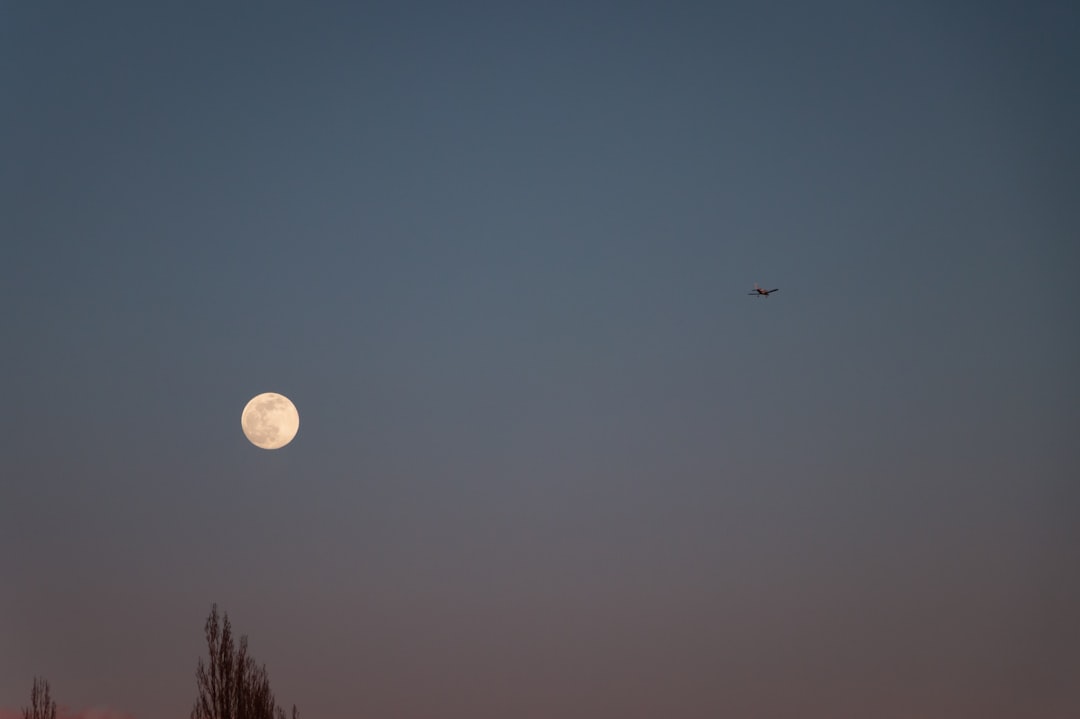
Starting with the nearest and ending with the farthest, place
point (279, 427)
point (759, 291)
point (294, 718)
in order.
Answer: point (294, 718) < point (759, 291) < point (279, 427)

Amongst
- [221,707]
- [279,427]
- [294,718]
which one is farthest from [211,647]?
[279,427]

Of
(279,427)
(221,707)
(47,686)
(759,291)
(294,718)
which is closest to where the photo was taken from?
(221,707)

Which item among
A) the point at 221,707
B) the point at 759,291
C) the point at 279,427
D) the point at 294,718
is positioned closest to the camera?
the point at 221,707

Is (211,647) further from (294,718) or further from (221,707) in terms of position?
(294,718)

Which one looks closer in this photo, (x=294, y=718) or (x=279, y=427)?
(x=294, y=718)

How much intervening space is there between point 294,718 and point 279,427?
29.1 metres

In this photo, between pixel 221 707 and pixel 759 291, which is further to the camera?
pixel 759 291

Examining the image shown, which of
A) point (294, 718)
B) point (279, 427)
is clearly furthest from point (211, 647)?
point (279, 427)

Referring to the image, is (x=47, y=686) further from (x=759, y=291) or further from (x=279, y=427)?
(x=759, y=291)

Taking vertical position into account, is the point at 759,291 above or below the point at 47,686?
above

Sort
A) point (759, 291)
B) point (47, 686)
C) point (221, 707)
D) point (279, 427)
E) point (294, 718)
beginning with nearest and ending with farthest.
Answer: point (221, 707) < point (47, 686) < point (294, 718) < point (759, 291) < point (279, 427)

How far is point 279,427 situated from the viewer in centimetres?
8156

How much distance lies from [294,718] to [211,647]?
785 centimetres

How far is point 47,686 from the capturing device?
52.2 meters
